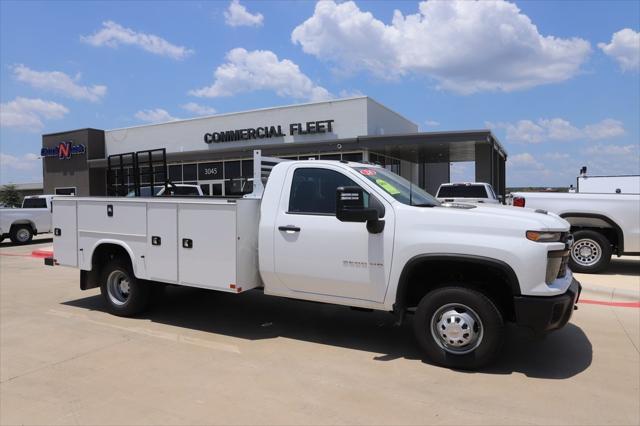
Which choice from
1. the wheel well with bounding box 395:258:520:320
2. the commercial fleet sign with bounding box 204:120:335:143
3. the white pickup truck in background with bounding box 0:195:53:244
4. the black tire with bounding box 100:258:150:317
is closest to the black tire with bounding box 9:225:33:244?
the white pickup truck in background with bounding box 0:195:53:244

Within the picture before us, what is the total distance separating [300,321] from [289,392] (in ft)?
7.52

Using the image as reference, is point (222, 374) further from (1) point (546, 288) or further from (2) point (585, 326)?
(2) point (585, 326)

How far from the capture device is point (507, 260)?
14.8ft

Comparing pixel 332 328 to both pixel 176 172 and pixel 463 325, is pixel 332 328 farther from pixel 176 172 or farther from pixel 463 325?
pixel 176 172

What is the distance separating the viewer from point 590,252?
32.5 feet

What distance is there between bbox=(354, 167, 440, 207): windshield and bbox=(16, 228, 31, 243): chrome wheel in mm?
17852

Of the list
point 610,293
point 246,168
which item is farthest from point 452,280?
point 246,168

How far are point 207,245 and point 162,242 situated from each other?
80cm

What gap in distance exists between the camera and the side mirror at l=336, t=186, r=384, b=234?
485 cm

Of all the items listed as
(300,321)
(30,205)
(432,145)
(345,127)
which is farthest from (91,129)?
(300,321)

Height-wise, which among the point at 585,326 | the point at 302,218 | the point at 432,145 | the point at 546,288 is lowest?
the point at 585,326

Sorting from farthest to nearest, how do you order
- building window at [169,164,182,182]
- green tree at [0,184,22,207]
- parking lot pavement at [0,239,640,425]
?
1. green tree at [0,184,22,207]
2. building window at [169,164,182,182]
3. parking lot pavement at [0,239,640,425]

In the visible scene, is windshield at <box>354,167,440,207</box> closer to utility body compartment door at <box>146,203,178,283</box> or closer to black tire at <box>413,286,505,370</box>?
black tire at <box>413,286,505,370</box>

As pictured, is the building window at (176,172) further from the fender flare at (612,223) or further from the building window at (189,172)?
the fender flare at (612,223)
